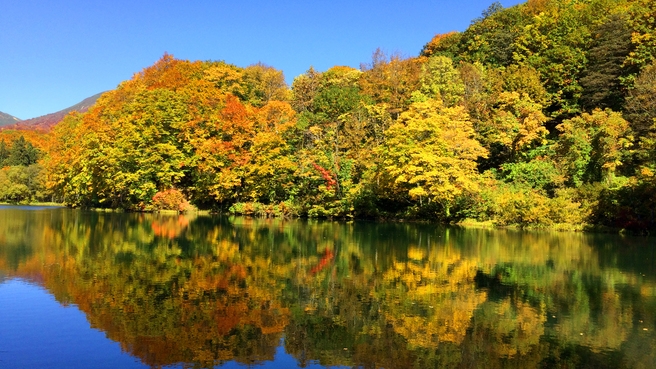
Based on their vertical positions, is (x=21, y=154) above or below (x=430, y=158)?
above

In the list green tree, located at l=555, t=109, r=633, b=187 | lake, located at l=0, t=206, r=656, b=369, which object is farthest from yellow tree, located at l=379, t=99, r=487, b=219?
lake, located at l=0, t=206, r=656, b=369

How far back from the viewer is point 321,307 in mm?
11898

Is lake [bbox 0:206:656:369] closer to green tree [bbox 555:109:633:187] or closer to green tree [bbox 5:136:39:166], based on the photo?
green tree [bbox 555:109:633:187]

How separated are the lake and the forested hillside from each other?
617 inches

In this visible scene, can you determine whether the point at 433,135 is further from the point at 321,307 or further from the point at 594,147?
the point at 321,307

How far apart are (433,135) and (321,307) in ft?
94.0

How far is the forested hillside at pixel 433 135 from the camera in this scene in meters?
37.0

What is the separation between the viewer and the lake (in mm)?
8672

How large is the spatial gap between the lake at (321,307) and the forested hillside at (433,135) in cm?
1568

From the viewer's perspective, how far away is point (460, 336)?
9.75 metres

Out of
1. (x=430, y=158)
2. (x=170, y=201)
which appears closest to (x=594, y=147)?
(x=430, y=158)

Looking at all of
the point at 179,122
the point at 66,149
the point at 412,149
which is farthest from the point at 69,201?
the point at 412,149

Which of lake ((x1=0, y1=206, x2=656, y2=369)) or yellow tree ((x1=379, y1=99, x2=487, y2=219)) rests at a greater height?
yellow tree ((x1=379, y1=99, x2=487, y2=219))

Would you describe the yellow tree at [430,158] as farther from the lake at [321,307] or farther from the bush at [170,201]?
the bush at [170,201]
